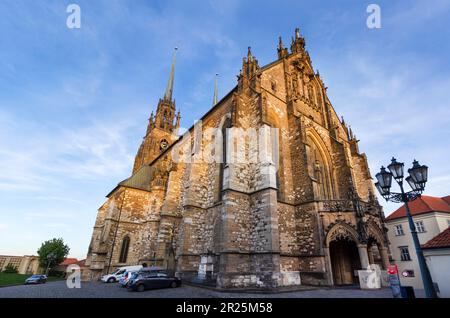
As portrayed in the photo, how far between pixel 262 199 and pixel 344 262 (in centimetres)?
697

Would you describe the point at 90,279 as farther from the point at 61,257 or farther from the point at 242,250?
the point at 61,257

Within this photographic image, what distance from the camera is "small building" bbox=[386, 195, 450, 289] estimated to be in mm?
19969

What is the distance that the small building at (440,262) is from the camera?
257 inches

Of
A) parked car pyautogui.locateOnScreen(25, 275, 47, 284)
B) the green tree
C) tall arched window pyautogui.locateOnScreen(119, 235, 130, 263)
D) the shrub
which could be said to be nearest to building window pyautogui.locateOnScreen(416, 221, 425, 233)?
tall arched window pyautogui.locateOnScreen(119, 235, 130, 263)

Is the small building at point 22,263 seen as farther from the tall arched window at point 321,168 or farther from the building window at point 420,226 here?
the building window at point 420,226

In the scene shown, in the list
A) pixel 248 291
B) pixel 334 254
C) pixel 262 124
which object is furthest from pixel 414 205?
pixel 248 291

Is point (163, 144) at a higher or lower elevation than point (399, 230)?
higher

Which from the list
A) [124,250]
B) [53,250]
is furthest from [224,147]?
[53,250]

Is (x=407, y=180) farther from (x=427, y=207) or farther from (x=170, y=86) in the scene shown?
(x=170, y=86)

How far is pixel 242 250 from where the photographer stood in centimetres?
1134

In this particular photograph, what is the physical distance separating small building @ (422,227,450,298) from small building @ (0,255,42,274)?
6545cm

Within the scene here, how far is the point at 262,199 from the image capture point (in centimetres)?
1183
